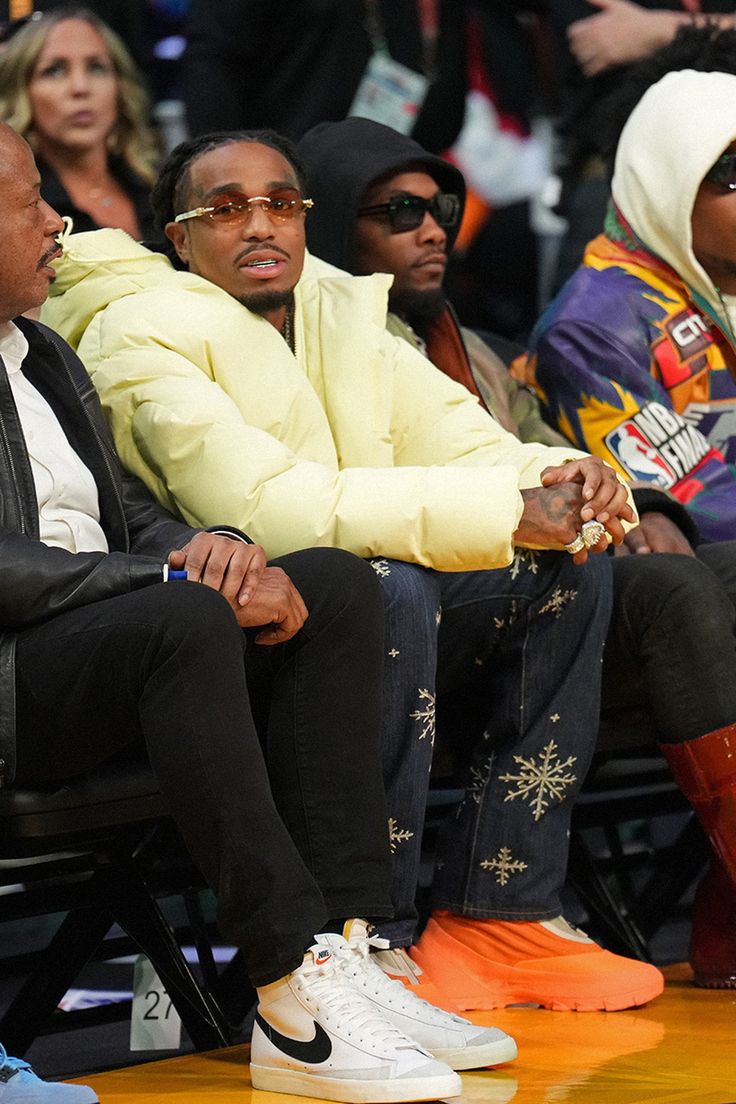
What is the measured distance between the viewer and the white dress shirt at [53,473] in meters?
2.75

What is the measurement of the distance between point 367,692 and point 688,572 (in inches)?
32.8

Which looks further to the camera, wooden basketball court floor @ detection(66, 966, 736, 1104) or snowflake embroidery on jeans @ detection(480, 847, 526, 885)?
snowflake embroidery on jeans @ detection(480, 847, 526, 885)

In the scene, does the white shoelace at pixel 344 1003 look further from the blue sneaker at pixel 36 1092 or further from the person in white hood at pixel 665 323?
the person in white hood at pixel 665 323

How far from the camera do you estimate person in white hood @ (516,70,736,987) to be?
3736 mm

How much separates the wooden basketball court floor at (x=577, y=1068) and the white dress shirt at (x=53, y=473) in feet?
2.55

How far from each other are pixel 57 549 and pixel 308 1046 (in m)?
0.76

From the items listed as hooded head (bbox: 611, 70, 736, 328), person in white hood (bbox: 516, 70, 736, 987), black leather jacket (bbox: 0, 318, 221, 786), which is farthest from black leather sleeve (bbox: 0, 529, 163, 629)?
hooded head (bbox: 611, 70, 736, 328)

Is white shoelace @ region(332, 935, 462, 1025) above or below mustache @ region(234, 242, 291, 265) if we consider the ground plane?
below

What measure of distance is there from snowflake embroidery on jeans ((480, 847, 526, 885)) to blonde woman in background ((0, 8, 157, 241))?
1.96 meters

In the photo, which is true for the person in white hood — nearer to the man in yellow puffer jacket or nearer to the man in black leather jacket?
the man in yellow puffer jacket

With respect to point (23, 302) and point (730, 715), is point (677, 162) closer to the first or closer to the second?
point (730, 715)

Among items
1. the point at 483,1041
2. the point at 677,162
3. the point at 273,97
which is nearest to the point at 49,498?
the point at 483,1041

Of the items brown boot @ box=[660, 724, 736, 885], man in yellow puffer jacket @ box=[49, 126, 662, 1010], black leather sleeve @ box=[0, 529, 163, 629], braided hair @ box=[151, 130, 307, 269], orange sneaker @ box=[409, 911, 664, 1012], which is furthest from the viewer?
braided hair @ box=[151, 130, 307, 269]

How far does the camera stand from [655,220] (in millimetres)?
3959
